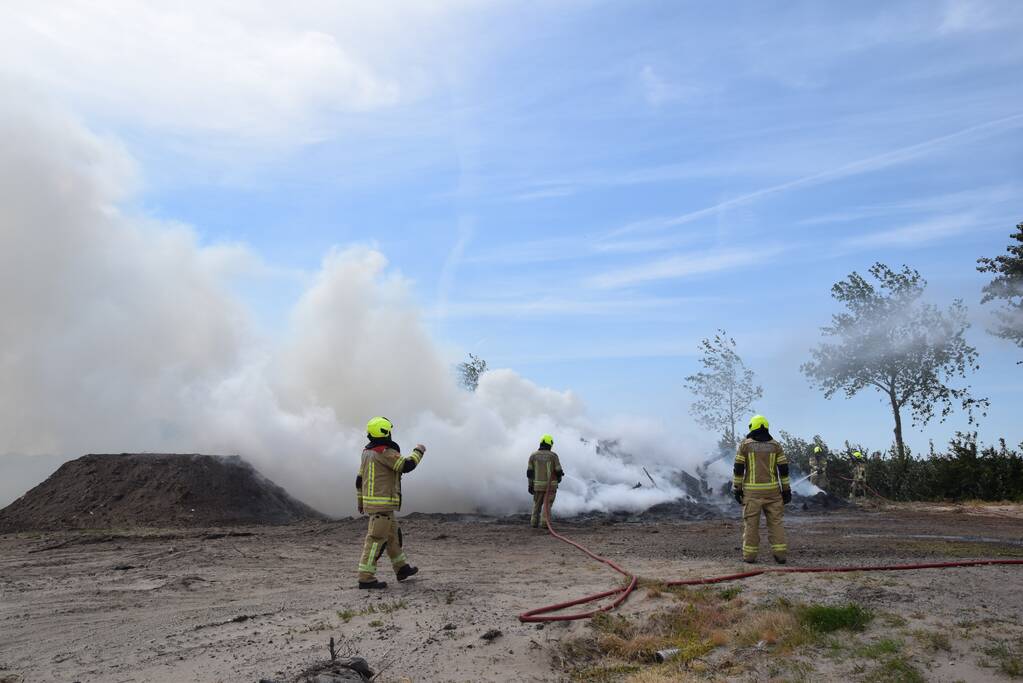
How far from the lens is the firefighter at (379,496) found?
10797 millimetres

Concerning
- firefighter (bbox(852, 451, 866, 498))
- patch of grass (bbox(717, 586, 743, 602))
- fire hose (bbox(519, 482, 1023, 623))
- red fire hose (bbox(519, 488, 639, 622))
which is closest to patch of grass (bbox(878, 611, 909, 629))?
patch of grass (bbox(717, 586, 743, 602))

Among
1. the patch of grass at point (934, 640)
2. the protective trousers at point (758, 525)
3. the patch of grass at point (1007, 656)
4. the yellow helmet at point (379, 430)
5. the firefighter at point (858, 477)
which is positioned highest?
the yellow helmet at point (379, 430)

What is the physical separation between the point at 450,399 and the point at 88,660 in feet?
74.3

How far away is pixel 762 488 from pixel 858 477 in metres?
19.3

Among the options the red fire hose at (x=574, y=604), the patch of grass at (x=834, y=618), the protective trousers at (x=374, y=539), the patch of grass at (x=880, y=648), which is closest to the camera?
the patch of grass at (x=880, y=648)

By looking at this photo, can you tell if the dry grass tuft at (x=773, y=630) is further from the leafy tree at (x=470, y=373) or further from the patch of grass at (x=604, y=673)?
the leafy tree at (x=470, y=373)

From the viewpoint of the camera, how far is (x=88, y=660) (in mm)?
7766

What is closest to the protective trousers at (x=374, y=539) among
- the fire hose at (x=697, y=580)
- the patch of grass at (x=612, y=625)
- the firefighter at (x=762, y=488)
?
the fire hose at (x=697, y=580)

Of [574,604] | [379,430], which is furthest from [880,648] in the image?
[379,430]

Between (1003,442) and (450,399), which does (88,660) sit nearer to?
(450,399)

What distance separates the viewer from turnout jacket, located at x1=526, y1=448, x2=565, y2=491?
19.2 m

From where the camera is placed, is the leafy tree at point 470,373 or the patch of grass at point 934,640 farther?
the leafy tree at point 470,373

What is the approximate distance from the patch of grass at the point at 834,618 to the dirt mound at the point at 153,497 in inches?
677

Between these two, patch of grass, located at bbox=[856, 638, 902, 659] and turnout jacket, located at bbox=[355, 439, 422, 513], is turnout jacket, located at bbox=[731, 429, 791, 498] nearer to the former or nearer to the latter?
patch of grass, located at bbox=[856, 638, 902, 659]
